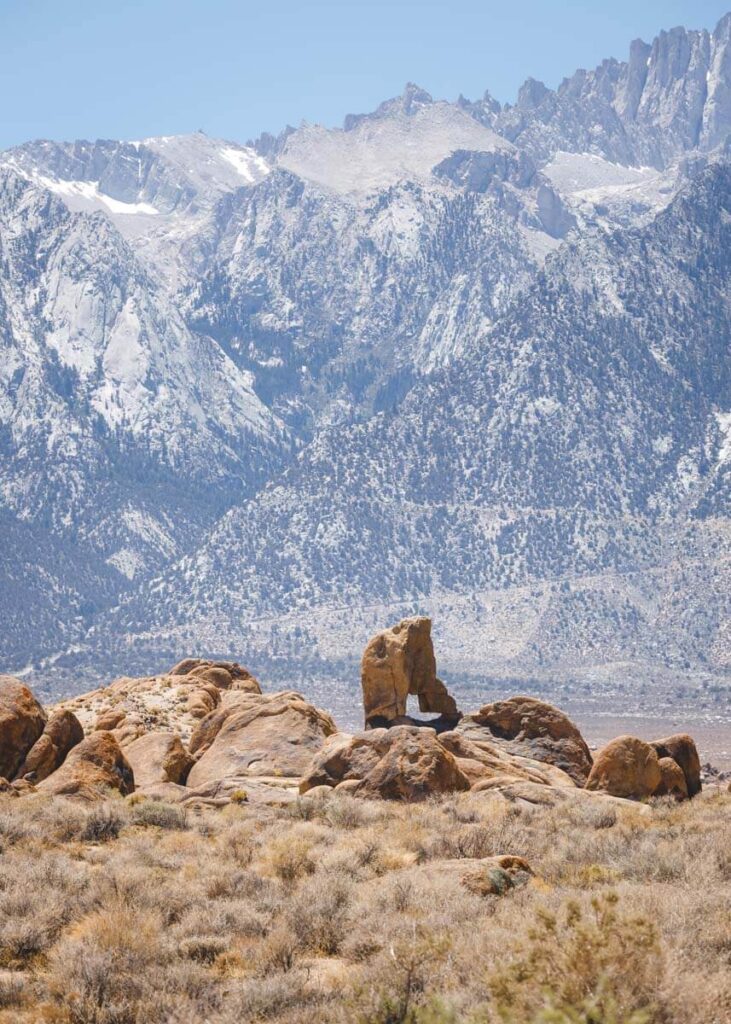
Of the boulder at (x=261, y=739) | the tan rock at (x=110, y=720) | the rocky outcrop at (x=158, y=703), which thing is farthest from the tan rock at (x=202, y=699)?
the boulder at (x=261, y=739)

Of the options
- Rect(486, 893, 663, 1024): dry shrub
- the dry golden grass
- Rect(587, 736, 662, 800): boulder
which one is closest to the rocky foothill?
Rect(587, 736, 662, 800): boulder

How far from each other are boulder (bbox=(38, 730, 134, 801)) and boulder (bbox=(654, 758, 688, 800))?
1328 centimetres

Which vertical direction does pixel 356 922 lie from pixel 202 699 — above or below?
above

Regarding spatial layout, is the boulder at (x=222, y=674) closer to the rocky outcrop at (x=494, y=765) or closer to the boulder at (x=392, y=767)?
the rocky outcrop at (x=494, y=765)

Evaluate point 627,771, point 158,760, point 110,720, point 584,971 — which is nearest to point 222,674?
point 110,720

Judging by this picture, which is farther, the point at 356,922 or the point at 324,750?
the point at 324,750

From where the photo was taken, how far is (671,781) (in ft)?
132

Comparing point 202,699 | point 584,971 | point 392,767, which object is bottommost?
point 202,699

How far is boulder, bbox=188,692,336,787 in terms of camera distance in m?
39.5

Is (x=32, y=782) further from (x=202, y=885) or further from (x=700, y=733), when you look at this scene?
(x=700, y=733)

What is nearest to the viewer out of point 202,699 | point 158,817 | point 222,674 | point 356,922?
point 356,922

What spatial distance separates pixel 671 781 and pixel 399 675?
13110mm

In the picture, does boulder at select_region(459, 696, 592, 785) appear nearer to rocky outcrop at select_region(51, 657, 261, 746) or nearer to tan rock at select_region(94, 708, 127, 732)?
rocky outcrop at select_region(51, 657, 261, 746)

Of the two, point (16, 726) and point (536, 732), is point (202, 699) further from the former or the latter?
point (16, 726)
